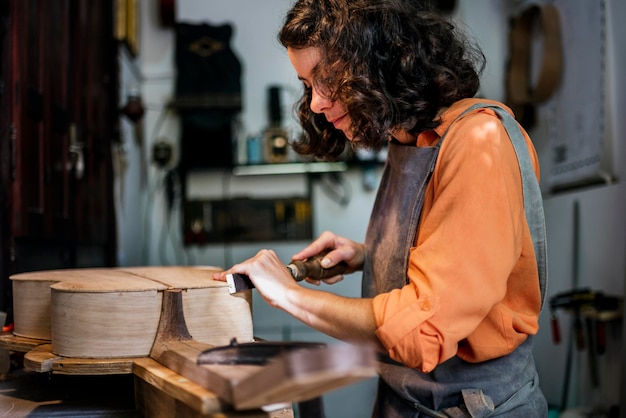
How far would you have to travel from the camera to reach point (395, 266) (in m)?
1.42

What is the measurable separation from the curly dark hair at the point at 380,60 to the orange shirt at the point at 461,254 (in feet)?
0.55

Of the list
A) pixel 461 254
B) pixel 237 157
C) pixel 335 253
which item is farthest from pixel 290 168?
pixel 461 254

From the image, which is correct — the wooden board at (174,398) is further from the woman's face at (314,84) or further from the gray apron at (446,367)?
the woman's face at (314,84)

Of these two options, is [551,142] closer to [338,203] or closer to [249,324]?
[338,203]

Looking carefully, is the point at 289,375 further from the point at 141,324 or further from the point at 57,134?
the point at 57,134

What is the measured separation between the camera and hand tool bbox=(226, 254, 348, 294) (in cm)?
121

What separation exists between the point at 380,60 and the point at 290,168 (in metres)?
3.16

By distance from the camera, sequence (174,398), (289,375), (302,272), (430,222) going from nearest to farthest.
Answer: (289,375), (174,398), (430,222), (302,272)

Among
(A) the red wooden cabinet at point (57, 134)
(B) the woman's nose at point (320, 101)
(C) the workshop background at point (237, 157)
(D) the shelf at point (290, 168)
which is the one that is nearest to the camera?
(B) the woman's nose at point (320, 101)

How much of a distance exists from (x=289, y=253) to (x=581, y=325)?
206cm

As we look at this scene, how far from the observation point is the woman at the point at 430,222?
1.05 meters

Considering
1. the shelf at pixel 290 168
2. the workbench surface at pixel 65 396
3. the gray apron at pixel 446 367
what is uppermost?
the shelf at pixel 290 168

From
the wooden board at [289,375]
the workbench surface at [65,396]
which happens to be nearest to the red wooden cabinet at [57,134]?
the workbench surface at [65,396]

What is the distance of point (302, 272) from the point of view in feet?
4.67
